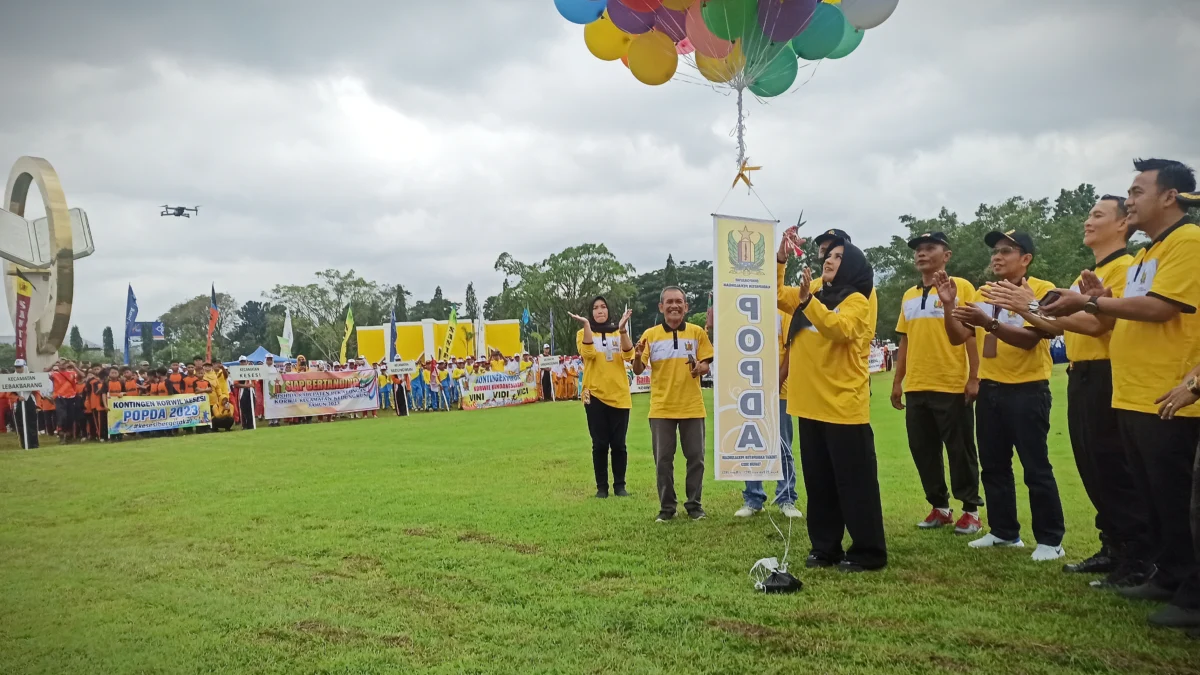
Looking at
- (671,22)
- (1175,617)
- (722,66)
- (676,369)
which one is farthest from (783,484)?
(671,22)

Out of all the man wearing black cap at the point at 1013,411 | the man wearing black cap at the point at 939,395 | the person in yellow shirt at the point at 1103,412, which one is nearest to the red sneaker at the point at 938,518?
the man wearing black cap at the point at 939,395

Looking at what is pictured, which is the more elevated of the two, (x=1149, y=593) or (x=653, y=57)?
(x=653, y=57)

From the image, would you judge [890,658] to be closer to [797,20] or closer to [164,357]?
[797,20]

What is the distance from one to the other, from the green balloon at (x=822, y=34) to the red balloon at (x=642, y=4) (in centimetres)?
119

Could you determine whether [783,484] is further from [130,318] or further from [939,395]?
[130,318]

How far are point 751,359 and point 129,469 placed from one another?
Answer: 34.8ft

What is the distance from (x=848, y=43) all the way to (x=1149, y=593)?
4.93 m

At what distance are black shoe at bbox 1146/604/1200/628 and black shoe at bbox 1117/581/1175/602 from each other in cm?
38

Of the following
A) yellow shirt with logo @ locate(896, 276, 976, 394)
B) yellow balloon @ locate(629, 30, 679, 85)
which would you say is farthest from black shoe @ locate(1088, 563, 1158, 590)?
yellow balloon @ locate(629, 30, 679, 85)

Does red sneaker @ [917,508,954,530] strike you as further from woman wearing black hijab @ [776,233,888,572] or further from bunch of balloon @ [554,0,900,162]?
bunch of balloon @ [554,0,900,162]

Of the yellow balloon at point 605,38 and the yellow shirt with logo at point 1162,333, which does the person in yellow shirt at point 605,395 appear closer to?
the yellow balloon at point 605,38

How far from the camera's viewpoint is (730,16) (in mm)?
5754

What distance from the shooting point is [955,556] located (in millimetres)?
5105

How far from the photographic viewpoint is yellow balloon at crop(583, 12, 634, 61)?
6930mm
